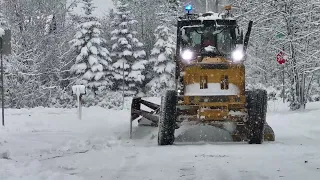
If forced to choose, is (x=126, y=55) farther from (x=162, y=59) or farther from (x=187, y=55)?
(x=187, y=55)

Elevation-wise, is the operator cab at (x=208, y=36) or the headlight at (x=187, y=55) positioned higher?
the operator cab at (x=208, y=36)

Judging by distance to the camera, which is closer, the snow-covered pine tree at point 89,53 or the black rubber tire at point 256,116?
the black rubber tire at point 256,116

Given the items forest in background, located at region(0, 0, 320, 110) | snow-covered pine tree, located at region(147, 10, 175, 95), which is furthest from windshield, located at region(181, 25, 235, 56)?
snow-covered pine tree, located at region(147, 10, 175, 95)

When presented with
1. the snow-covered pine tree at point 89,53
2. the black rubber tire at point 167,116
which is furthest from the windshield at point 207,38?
the snow-covered pine tree at point 89,53

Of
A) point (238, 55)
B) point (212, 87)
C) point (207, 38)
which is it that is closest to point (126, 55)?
point (207, 38)

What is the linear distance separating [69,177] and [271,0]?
15.4 meters

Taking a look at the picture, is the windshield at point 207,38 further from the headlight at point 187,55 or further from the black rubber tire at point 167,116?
the black rubber tire at point 167,116

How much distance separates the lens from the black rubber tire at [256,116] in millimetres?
10250

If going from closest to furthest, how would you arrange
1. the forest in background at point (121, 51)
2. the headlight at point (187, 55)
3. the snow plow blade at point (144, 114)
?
1. the headlight at point (187, 55)
2. the snow plow blade at point (144, 114)
3. the forest in background at point (121, 51)

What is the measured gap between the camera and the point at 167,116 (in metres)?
10.3

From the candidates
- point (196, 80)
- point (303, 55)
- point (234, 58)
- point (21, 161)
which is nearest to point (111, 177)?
point (21, 161)

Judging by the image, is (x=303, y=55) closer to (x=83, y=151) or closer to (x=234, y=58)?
(x=234, y=58)

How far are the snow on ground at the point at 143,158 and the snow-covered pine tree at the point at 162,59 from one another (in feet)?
101

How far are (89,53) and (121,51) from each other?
Answer: 15.7ft
